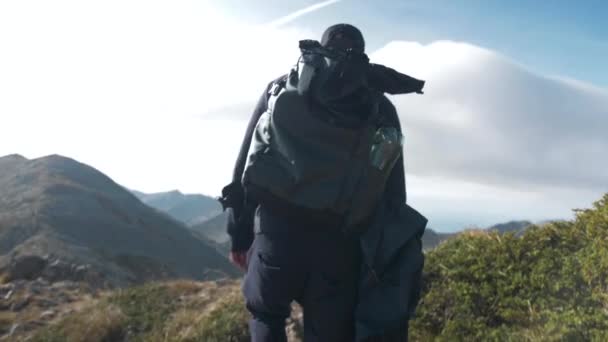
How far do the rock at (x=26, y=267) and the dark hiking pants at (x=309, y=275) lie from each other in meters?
9.51

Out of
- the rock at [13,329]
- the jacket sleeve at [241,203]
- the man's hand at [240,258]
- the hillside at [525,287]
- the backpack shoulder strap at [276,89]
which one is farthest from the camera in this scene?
the rock at [13,329]

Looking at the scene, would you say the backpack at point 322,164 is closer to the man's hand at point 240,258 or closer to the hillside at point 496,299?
the man's hand at point 240,258

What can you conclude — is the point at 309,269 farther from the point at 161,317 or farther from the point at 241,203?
the point at 161,317

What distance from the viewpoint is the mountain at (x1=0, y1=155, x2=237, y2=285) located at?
43750 millimetres

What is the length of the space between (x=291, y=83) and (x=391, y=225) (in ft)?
2.94

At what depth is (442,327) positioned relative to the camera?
474 cm

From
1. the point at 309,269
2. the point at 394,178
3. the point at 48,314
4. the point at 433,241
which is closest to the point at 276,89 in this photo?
the point at 394,178

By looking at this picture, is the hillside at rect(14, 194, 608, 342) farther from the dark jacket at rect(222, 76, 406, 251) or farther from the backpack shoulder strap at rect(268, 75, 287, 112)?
the backpack shoulder strap at rect(268, 75, 287, 112)

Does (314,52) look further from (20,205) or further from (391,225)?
(20,205)

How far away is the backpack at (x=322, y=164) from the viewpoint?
296cm

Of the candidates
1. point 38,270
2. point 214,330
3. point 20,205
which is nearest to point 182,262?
point 20,205

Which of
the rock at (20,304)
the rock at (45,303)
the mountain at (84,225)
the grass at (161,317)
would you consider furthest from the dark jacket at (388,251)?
the mountain at (84,225)

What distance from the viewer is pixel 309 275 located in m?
2.97

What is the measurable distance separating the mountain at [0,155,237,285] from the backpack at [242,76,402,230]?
93.1 feet
